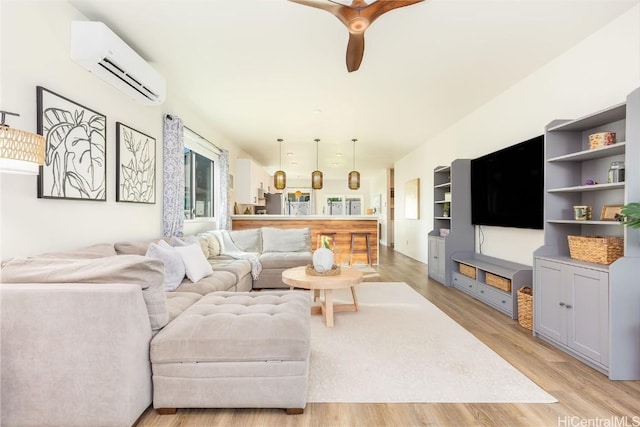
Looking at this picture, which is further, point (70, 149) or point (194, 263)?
point (194, 263)

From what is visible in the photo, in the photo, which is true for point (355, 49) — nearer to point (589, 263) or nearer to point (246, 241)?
point (589, 263)

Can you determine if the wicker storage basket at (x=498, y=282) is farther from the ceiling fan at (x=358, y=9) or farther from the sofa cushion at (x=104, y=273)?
the sofa cushion at (x=104, y=273)

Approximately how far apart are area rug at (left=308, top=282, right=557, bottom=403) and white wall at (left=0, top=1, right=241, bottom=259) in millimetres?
2018

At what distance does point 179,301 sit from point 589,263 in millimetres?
3025

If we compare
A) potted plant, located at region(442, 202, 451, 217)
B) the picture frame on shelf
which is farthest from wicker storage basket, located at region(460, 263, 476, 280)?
the picture frame on shelf

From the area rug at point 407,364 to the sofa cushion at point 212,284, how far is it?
0.96m

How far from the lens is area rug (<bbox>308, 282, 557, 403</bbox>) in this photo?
6.34 ft

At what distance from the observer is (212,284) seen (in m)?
2.99

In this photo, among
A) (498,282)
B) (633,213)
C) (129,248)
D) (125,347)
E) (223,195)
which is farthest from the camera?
(223,195)

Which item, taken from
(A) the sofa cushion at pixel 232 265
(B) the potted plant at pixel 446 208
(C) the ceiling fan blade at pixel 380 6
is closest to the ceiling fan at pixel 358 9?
(C) the ceiling fan blade at pixel 380 6

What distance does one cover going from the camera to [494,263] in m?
4.14

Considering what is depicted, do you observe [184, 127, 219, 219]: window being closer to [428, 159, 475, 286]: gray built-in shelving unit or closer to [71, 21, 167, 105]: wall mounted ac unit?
[71, 21, 167, 105]: wall mounted ac unit

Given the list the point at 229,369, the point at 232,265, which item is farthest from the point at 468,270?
the point at 229,369

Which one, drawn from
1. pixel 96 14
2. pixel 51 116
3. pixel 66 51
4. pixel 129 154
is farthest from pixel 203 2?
pixel 129 154
